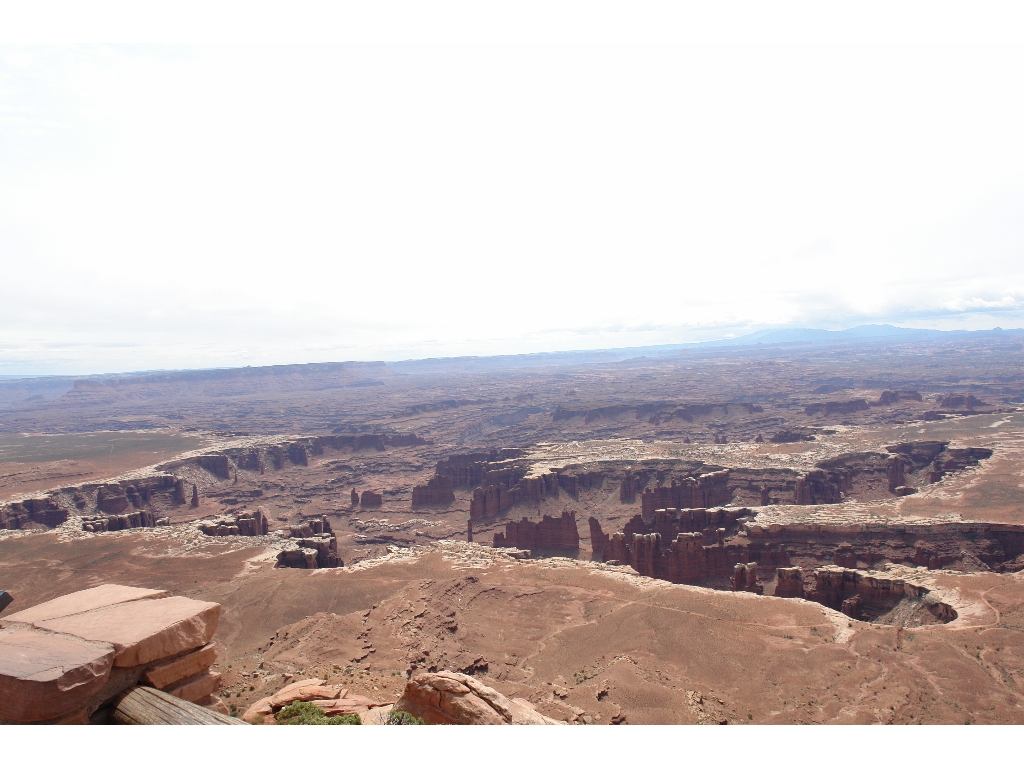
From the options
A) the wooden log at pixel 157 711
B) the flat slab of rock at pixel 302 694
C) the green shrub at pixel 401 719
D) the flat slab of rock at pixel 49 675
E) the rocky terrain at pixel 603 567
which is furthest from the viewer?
the rocky terrain at pixel 603 567

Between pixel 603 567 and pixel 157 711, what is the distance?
34.3m

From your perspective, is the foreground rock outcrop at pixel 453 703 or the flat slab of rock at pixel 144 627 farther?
the foreground rock outcrop at pixel 453 703

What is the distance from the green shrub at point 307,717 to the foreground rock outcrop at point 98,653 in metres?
1.43

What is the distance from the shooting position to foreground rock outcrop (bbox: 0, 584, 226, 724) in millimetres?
7145

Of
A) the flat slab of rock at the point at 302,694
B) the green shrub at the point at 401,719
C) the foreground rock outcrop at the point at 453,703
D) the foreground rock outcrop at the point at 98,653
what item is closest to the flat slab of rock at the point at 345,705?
the flat slab of rock at the point at 302,694

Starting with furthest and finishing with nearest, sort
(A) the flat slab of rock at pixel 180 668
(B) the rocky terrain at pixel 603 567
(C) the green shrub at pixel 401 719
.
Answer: (B) the rocky terrain at pixel 603 567 < (C) the green shrub at pixel 401 719 < (A) the flat slab of rock at pixel 180 668

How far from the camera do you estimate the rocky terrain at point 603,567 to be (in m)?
21.8

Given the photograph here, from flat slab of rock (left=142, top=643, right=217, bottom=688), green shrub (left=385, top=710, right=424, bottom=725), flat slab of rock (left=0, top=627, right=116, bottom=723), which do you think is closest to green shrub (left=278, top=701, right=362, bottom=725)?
green shrub (left=385, top=710, right=424, bottom=725)

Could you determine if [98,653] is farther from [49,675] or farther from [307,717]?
[307,717]

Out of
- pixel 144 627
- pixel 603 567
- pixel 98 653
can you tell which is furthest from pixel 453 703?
pixel 603 567

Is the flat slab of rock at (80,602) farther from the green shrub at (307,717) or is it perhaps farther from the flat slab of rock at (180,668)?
the green shrub at (307,717)

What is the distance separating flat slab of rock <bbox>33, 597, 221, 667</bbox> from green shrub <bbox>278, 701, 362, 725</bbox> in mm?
2533

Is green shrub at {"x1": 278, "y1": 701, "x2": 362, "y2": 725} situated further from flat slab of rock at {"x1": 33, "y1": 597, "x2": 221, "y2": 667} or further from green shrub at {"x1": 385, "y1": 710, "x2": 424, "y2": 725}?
flat slab of rock at {"x1": 33, "y1": 597, "x2": 221, "y2": 667}

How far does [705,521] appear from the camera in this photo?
52625mm
